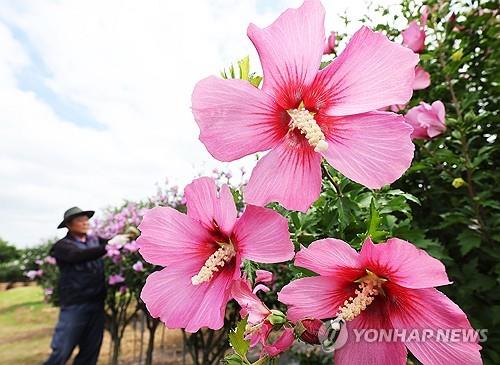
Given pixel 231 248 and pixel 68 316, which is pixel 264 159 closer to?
pixel 231 248

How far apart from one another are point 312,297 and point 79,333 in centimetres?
541

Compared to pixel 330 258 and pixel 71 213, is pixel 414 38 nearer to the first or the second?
pixel 330 258

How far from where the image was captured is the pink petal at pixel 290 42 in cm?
47

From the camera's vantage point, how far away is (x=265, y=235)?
45 centimetres

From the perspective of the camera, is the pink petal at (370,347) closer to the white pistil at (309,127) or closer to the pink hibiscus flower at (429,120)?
the white pistil at (309,127)

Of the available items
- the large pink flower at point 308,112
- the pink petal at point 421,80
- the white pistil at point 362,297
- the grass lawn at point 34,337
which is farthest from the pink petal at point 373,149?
the grass lawn at point 34,337

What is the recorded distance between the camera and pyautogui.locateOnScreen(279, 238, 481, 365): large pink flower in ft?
1.42

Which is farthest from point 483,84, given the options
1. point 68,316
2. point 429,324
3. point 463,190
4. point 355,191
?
point 68,316

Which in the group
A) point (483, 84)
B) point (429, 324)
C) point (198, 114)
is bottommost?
point (429, 324)

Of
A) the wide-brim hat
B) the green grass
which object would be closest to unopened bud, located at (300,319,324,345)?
the wide-brim hat

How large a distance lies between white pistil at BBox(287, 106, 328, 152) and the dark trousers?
5.35 metres

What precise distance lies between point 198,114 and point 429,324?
333 mm

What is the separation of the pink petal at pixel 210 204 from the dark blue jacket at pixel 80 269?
4.63 meters

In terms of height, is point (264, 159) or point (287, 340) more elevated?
point (264, 159)
